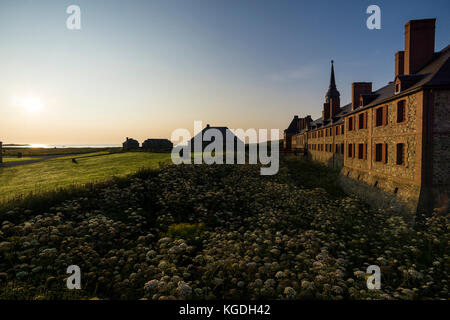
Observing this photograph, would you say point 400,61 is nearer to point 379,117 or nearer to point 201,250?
point 379,117

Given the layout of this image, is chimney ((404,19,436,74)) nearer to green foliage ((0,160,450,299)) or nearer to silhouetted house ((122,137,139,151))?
green foliage ((0,160,450,299))

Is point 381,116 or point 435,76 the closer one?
point 435,76

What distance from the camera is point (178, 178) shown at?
14.5 metres

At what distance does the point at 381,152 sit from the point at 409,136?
11.7ft

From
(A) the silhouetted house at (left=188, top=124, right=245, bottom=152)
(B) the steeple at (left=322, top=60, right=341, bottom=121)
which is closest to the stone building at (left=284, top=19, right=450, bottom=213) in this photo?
(B) the steeple at (left=322, top=60, right=341, bottom=121)

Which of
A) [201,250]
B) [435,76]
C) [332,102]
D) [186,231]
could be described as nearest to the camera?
[201,250]

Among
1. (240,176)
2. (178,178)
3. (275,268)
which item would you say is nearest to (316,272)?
(275,268)

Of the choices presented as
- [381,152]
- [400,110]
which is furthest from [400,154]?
[400,110]

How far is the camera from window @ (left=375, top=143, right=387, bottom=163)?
49.3 ft

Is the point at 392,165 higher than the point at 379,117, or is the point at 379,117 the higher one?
the point at 379,117

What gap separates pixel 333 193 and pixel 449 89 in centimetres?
1025

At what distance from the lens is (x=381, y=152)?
52.2 feet

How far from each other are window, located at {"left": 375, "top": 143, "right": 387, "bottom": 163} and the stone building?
0.21ft
